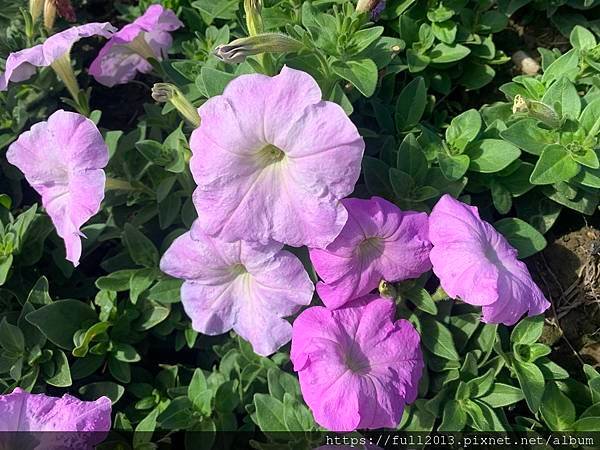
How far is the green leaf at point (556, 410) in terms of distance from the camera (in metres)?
1.95

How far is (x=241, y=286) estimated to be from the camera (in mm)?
1974

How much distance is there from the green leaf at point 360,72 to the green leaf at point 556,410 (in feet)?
3.78

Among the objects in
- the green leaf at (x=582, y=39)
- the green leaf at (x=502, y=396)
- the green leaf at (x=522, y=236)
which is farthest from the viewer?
the green leaf at (x=582, y=39)

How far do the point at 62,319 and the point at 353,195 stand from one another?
3.73 feet

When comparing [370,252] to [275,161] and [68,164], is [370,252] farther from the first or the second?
[68,164]

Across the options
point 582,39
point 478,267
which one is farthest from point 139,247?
point 582,39

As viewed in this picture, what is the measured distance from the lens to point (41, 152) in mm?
→ 1894

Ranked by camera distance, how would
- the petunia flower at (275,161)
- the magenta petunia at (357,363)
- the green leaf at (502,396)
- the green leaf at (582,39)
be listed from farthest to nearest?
1. the green leaf at (582,39)
2. the green leaf at (502,396)
3. the magenta petunia at (357,363)
4. the petunia flower at (275,161)

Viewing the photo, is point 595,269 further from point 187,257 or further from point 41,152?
point 41,152

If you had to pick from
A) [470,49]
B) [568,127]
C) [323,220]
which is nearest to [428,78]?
[470,49]

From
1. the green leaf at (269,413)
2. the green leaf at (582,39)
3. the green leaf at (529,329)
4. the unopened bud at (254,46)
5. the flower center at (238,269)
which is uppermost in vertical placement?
the unopened bud at (254,46)

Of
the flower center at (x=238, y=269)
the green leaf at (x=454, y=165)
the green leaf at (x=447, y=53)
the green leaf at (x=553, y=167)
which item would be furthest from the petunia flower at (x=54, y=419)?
the green leaf at (x=447, y=53)

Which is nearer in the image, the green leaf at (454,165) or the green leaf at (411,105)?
the green leaf at (454,165)

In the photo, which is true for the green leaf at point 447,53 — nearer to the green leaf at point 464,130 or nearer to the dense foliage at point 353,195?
the dense foliage at point 353,195
